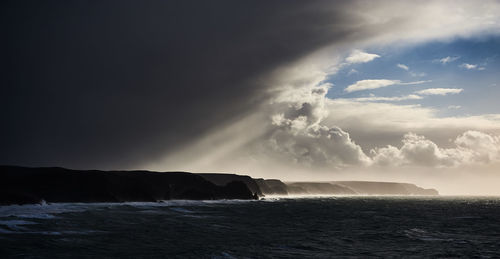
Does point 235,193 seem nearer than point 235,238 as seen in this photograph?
No

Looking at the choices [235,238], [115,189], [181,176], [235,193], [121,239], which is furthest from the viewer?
[235,193]

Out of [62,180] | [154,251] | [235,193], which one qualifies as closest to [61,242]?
[154,251]

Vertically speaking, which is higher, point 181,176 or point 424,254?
point 181,176

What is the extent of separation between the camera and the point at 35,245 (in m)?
30.0

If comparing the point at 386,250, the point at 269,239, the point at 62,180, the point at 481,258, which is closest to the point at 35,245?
the point at 269,239

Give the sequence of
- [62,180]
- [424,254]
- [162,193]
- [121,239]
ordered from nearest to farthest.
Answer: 1. [424,254]
2. [121,239]
3. [62,180]
4. [162,193]

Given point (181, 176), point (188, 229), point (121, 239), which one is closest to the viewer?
point (121, 239)

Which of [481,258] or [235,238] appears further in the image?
[235,238]

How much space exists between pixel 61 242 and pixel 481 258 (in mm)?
33794

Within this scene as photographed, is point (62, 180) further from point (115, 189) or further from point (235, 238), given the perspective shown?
point (235, 238)

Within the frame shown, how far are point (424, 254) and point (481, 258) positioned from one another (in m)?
4.17

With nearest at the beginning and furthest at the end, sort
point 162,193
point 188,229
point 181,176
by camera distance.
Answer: point 188,229
point 162,193
point 181,176

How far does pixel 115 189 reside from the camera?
11106cm

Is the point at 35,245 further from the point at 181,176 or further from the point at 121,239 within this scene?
the point at 181,176
